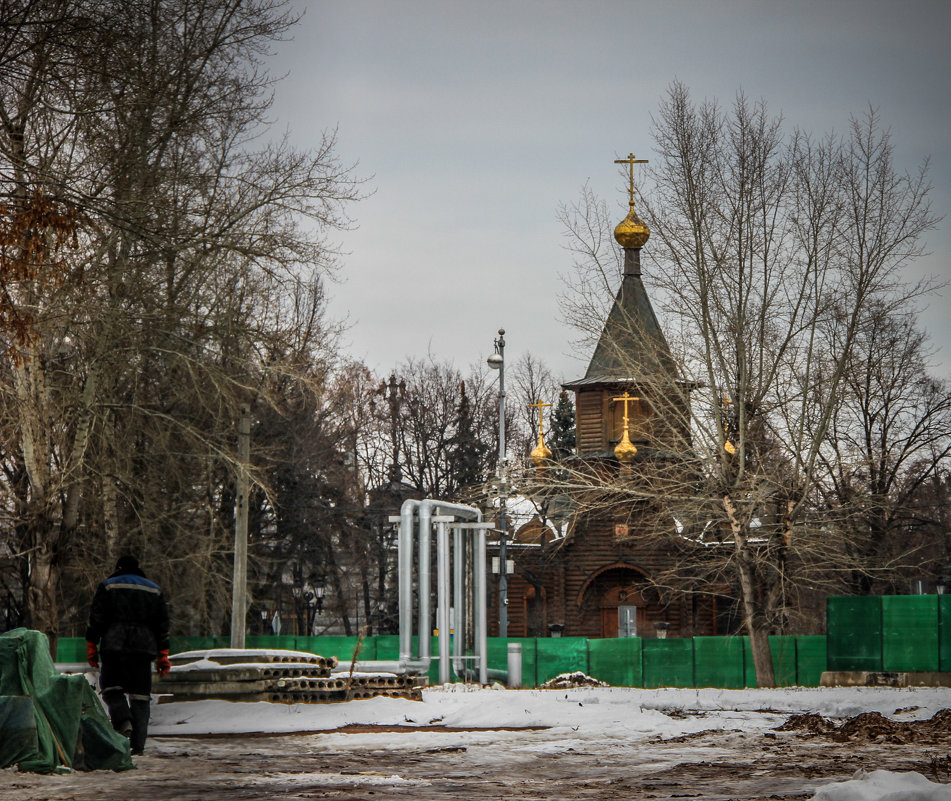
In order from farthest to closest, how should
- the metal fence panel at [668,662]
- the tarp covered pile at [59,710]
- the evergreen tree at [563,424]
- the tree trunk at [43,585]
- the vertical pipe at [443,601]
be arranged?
the evergreen tree at [563,424]
the metal fence panel at [668,662]
the vertical pipe at [443,601]
the tree trunk at [43,585]
the tarp covered pile at [59,710]

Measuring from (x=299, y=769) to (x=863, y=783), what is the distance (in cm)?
479

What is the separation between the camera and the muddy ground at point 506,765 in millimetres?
8773

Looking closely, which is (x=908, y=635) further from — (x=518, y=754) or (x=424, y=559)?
(x=518, y=754)

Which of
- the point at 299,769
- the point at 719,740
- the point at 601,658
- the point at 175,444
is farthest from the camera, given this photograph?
the point at 601,658

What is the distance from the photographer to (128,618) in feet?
37.7

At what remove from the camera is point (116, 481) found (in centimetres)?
2541

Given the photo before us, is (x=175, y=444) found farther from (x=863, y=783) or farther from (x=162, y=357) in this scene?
(x=863, y=783)

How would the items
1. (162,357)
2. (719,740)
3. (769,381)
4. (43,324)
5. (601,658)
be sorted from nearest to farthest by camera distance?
1. (719,740)
2. (43,324)
3. (162,357)
4. (769,381)
5. (601,658)

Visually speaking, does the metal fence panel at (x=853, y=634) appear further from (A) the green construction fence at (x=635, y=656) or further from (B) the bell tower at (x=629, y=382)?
(A) the green construction fence at (x=635, y=656)

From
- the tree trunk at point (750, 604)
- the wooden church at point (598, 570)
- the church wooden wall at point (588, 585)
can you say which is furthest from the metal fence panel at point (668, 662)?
the church wooden wall at point (588, 585)

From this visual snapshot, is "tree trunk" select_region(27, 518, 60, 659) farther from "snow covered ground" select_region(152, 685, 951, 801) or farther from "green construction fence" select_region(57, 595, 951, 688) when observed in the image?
"green construction fence" select_region(57, 595, 951, 688)

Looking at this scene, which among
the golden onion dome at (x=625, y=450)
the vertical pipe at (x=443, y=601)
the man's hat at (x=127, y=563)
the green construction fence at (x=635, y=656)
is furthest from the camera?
the golden onion dome at (x=625, y=450)

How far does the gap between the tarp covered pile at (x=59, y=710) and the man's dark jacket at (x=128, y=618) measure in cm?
98

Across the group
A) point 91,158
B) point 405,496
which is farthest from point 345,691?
point 405,496
